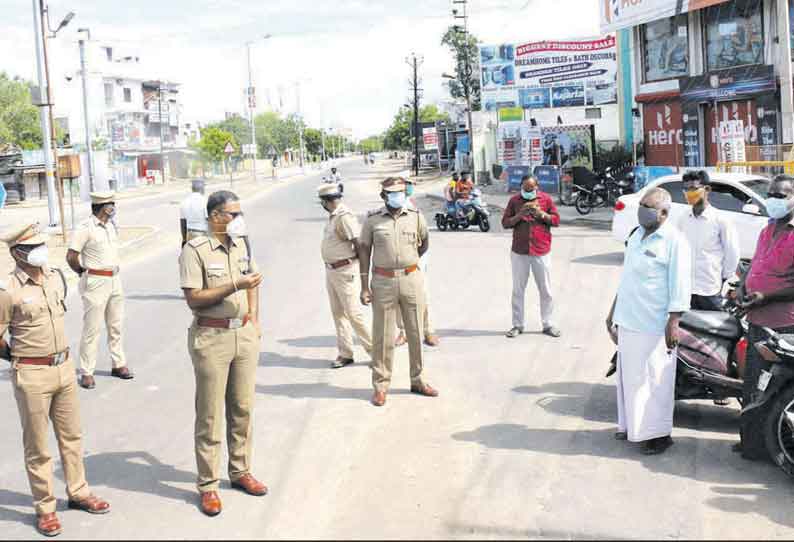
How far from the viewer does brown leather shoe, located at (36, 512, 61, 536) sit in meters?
5.37

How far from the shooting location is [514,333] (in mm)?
10633

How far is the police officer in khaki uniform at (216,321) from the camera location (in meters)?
5.61

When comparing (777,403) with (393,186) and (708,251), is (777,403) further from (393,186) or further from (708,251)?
(393,186)

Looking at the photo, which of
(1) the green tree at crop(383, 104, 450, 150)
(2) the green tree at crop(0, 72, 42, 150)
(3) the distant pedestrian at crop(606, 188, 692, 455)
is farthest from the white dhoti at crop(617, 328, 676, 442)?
(1) the green tree at crop(383, 104, 450, 150)

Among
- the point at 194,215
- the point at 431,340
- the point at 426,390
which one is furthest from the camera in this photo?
the point at 194,215

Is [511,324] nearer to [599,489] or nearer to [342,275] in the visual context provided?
[342,275]

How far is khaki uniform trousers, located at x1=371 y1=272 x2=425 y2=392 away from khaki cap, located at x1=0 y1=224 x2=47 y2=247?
301 centimetres

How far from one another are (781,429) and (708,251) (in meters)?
2.77

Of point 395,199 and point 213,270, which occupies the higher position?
point 395,199

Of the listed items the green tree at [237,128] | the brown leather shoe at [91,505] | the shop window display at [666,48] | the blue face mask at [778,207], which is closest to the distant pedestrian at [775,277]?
the blue face mask at [778,207]

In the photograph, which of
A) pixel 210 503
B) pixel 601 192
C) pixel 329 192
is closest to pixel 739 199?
pixel 329 192

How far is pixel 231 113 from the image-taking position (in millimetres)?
149875

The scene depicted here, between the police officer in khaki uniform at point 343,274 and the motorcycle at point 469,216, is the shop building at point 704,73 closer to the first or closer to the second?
the motorcycle at point 469,216

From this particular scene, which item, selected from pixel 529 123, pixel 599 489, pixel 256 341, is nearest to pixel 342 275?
pixel 256 341
